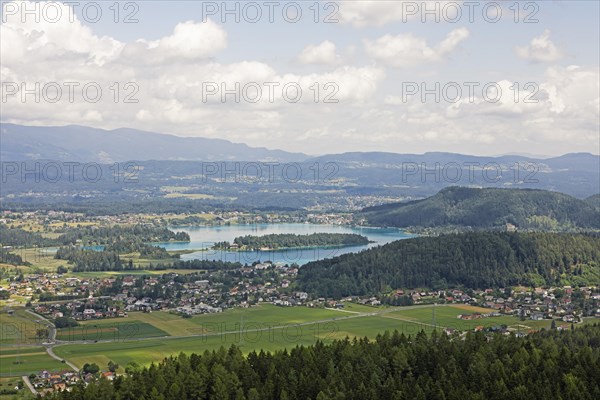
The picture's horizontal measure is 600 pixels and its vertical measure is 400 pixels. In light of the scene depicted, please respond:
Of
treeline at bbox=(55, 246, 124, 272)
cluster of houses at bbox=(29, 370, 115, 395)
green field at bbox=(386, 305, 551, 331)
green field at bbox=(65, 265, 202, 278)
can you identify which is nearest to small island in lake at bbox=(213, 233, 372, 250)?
treeline at bbox=(55, 246, 124, 272)

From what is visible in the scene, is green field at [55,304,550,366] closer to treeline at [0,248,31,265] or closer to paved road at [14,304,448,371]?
paved road at [14,304,448,371]

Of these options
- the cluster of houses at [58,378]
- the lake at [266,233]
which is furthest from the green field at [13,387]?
the lake at [266,233]

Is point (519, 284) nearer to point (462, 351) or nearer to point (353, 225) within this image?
point (462, 351)

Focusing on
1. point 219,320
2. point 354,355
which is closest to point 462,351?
point 354,355

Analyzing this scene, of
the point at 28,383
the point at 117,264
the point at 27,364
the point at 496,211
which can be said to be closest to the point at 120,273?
the point at 117,264

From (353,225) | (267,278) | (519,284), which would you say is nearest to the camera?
(519,284)

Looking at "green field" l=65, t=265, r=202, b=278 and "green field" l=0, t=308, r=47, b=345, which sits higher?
"green field" l=65, t=265, r=202, b=278

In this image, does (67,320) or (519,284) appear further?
(519,284)
